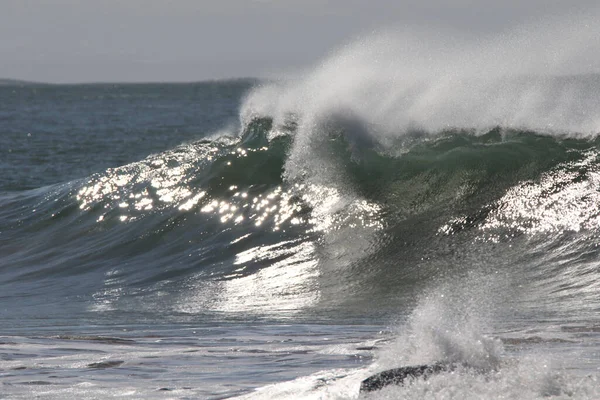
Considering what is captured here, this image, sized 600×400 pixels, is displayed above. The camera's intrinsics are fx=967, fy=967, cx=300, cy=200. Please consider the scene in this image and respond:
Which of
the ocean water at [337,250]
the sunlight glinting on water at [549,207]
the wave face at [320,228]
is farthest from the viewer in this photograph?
the sunlight glinting on water at [549,207]

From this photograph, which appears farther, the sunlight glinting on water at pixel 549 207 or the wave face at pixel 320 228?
the sunlight glinting on water at pixel 549 207

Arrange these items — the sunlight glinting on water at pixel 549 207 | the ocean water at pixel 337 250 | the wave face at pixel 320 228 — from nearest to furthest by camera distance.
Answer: the ocean water at pixel 337 250 → the wave face at pixel 320 228 → the sunlight glinting on water at pixel 549 207

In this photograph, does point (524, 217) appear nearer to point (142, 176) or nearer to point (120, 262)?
point (120, 262)

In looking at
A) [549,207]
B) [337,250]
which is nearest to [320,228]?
[337,250]

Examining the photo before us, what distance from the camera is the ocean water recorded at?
5316mm

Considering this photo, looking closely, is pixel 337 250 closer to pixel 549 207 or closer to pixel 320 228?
pixel 320 228

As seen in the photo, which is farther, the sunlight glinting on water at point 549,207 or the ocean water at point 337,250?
the sunlight glinting on water at point 549,207

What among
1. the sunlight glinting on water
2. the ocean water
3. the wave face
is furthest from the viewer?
the sunlight glinting on water

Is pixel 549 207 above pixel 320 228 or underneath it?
underneath

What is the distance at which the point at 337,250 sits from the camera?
384 inches

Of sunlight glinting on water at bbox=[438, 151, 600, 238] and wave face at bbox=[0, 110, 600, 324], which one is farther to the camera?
sunlight glinting on water at bbox=[438, 151, 600, 238]

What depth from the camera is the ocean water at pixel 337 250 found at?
532 cm

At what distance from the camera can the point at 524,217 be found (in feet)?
31.7

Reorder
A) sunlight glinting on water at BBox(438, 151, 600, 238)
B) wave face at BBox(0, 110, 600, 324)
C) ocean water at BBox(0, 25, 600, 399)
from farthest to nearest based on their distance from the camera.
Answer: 1. sunlight glinting on water at BBox(438, 151, 600, 238)
2. wave face at BBox(0, 110, 600, 324)
3. ocean water at BBox(0, 25, 600, 399)
